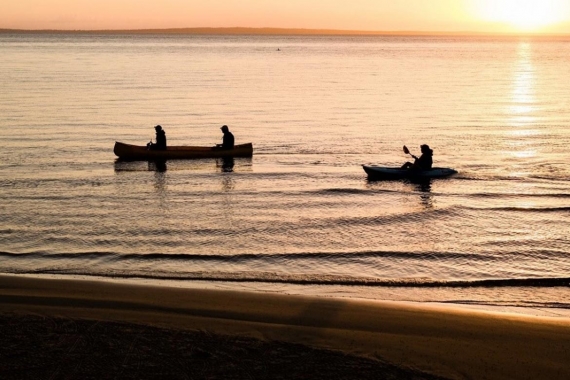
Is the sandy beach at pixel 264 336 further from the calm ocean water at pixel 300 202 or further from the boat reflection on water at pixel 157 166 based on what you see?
the boat reflection on water at pixel 157 166

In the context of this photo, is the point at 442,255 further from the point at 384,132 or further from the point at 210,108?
the point at 210,108

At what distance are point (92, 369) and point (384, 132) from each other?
111ft

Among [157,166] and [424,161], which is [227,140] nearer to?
[157,166]

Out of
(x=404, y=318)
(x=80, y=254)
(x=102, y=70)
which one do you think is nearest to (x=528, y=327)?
(x=404, y=318)

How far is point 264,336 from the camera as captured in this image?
11484 mm

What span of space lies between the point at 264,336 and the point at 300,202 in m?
13.8

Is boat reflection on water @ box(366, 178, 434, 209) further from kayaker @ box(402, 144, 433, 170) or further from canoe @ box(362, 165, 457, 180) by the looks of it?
kayaker @ box(402, 144, 433, 170)

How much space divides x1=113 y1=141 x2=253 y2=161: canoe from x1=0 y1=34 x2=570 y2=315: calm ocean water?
45 centimetres

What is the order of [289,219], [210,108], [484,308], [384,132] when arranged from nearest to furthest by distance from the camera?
[484,308], [289,219], [384,132], [210,108]

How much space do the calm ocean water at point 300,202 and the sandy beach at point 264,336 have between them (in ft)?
7.52

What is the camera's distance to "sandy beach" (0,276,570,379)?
400 inches

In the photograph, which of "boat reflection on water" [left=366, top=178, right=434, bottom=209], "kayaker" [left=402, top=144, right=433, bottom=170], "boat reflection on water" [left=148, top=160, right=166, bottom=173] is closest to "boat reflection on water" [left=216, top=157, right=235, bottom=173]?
"boat reflection on water" [left=148, top=160, right=166, bottom=173]

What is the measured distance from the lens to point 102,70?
9656cm

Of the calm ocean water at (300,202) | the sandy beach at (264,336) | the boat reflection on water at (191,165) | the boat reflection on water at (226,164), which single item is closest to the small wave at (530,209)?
the calm ocean water at (300,202)
